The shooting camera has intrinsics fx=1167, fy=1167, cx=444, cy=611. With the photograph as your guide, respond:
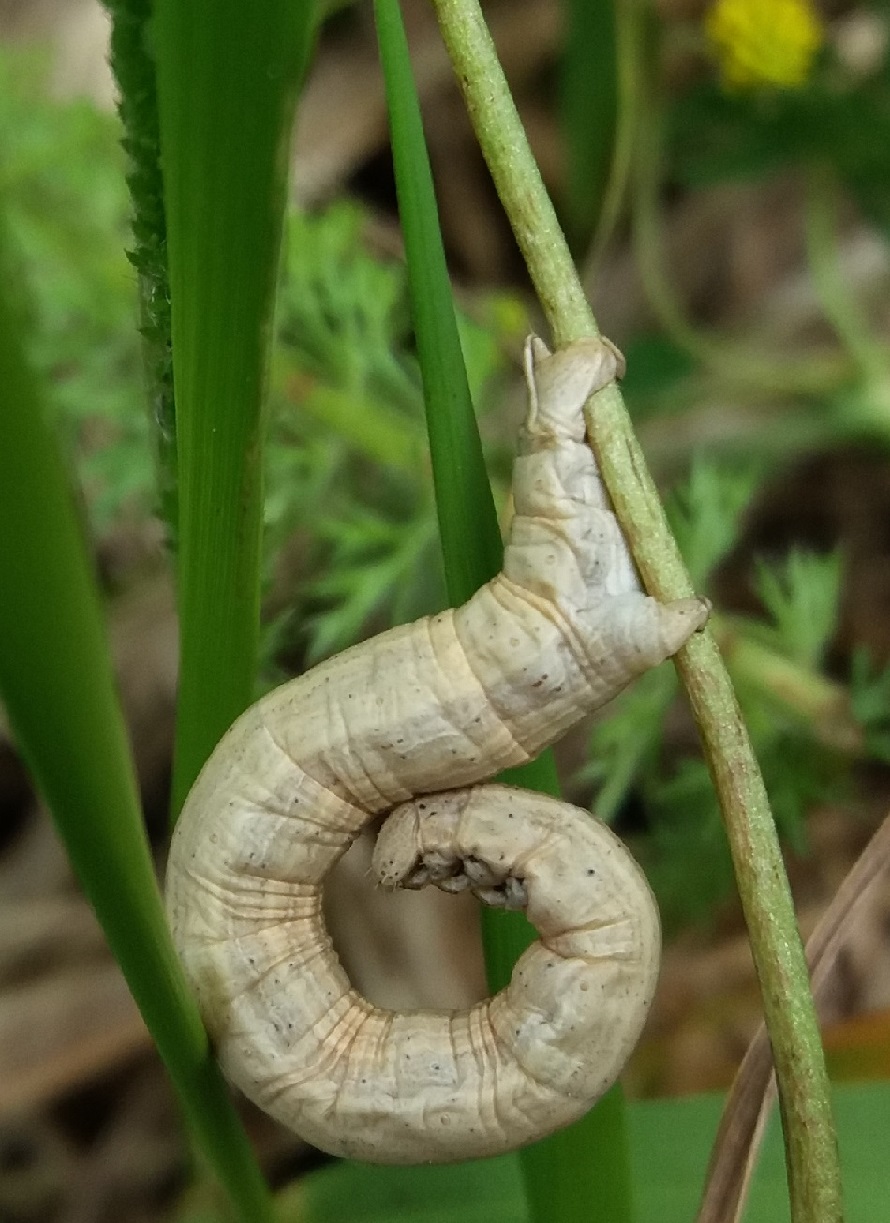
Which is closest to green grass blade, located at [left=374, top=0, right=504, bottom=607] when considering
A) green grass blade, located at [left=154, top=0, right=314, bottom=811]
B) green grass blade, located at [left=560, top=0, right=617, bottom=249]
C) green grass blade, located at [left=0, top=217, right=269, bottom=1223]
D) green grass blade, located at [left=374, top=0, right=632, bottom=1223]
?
green grass blade, located at [left=374, top=0, right=632, bottom=1223]

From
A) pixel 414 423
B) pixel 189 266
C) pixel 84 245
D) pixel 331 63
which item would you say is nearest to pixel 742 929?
pixel 414 423

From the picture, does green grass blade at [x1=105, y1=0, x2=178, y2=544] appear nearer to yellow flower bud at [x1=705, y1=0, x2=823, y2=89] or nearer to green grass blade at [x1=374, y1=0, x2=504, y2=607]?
green grass blade at [x1=374, y1=0, x2=504, y2=607]

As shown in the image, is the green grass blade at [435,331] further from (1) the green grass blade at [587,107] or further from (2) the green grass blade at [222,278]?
(1) the green grass blade at [587,107]

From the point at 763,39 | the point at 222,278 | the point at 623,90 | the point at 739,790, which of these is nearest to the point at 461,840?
the point at 739,790

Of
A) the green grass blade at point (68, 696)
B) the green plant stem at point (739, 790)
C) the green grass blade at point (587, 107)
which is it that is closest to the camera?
the green grass blade at point (68, 696)

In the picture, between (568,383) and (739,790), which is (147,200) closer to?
(568,383)

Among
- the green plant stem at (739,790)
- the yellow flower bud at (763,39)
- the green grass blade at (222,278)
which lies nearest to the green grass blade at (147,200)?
the green grass blade at (222,278)
